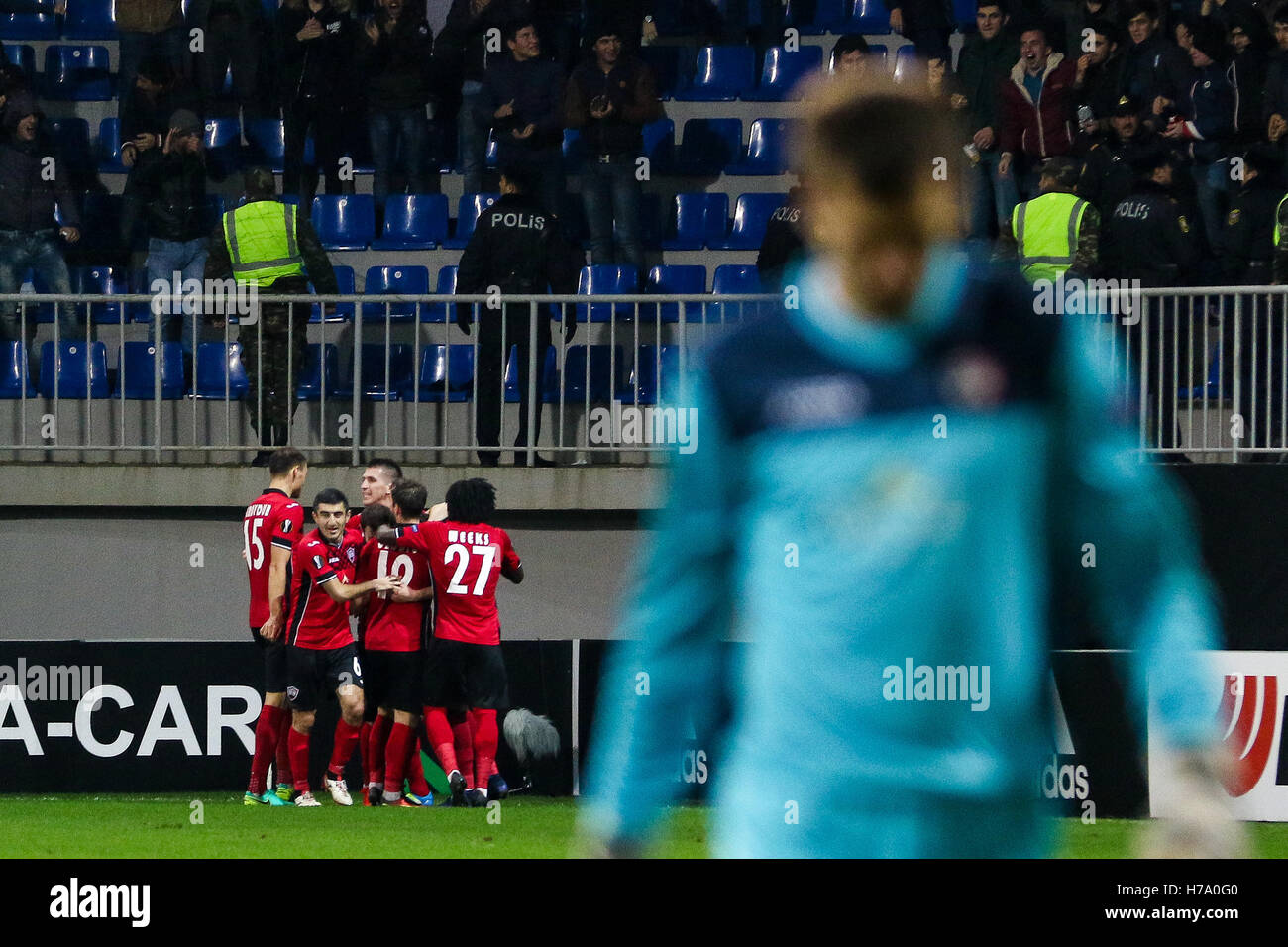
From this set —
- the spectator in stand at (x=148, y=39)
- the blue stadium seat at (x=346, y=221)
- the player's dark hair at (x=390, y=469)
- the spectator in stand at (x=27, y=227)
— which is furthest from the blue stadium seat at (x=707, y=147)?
the spectator in stand at (x=27, y=227)

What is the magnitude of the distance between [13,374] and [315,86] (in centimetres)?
366

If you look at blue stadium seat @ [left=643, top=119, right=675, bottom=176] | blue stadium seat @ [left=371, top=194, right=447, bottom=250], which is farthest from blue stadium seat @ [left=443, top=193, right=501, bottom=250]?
blue stadium seat @ [left=643, top=119, right=675, bottom=176]

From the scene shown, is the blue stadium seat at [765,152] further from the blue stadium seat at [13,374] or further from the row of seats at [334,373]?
the blue stadium seat at [13,374]

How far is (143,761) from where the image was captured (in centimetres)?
1327

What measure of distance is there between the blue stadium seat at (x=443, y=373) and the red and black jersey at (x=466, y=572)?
223cm

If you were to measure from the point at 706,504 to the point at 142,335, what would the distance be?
13043 millimetres

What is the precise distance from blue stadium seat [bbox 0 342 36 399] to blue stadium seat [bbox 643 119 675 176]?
17.6 feet

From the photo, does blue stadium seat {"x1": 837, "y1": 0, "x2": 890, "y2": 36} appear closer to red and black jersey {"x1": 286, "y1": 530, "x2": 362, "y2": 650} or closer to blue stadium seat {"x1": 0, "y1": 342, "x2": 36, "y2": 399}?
red and black jersey {"x1": 286, "y1": 530, "x2": 362, "y2": 650}

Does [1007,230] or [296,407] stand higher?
[1007,230]

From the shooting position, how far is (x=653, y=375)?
14.5 meters

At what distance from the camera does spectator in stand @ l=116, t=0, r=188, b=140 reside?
17.2m

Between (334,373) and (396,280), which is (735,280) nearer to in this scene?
(396,280)
